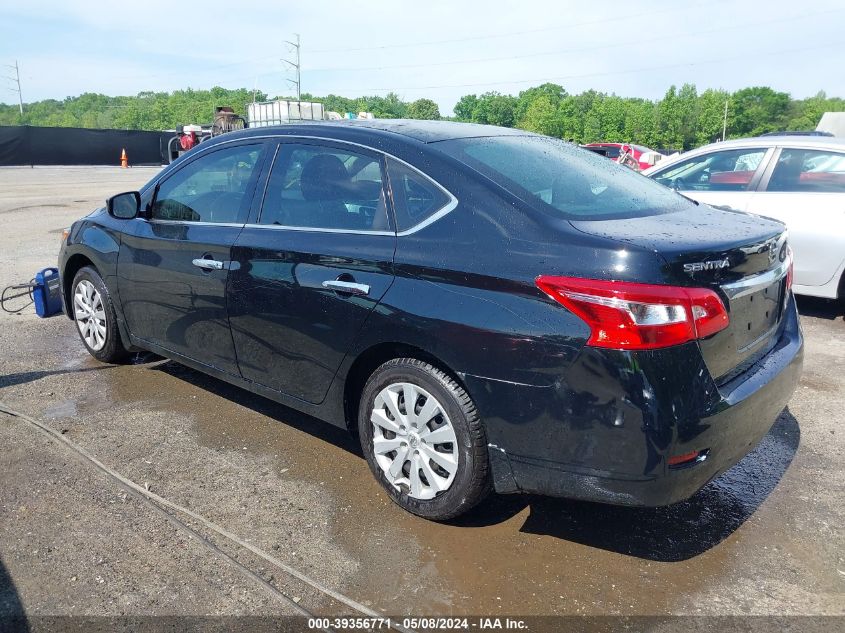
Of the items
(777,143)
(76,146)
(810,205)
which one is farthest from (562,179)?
(76,146)

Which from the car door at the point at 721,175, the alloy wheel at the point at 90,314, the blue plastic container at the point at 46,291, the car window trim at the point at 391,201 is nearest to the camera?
the car window trim at the point at 391,201

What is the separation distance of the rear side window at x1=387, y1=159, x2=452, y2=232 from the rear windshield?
190 mm

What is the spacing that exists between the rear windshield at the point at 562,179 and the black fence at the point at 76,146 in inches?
1500

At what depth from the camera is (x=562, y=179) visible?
3291 millimetres

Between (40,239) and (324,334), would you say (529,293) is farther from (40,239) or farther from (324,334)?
(40,239)

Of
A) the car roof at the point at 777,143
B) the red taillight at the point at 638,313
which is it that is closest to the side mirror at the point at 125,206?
the red taillight at the point at 638,313

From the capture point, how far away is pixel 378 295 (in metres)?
3.09

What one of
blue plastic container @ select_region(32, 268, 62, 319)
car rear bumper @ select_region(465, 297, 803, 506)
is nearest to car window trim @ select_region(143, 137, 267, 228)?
car rear bumper @ select_region(465, 297, 803, 506)

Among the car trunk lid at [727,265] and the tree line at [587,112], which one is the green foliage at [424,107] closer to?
the tree line at [587,112]

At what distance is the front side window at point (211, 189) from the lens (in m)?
3.93

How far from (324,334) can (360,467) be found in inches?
31.9

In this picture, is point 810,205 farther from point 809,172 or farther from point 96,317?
point 96,317

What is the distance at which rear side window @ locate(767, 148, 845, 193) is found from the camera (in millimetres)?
6309

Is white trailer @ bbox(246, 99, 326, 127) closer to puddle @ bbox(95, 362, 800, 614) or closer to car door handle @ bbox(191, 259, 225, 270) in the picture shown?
car door handle @ bbox(191, 259, 225, 270)
